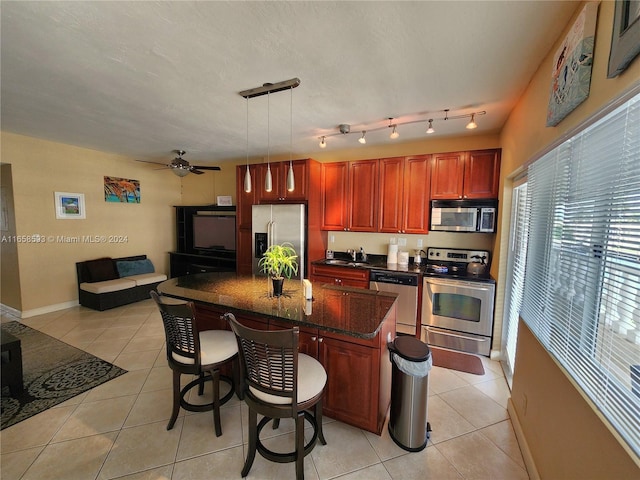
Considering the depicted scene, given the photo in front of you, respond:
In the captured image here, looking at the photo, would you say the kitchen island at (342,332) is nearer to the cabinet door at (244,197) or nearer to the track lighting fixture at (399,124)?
the track lighting fixture at (399,124)

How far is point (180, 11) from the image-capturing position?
1449 millimetres

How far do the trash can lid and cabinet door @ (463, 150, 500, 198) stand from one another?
7.41 feet

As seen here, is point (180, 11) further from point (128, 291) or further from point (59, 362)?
point (128, 291)

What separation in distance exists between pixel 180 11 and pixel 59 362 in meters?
3.54

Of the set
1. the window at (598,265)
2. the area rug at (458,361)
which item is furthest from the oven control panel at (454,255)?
the window at (598,265)

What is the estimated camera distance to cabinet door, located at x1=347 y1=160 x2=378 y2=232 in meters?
3.84

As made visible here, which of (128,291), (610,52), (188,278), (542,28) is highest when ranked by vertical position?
(542,28)

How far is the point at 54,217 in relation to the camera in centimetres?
417

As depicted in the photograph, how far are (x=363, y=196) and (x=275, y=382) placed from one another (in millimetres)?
3009

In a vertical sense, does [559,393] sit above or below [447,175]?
below

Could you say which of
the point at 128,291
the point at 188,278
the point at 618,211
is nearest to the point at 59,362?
the point at 188,278

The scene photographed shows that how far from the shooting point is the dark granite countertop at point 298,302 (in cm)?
166

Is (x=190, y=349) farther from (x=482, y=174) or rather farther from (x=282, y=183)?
(x=482, y=174)

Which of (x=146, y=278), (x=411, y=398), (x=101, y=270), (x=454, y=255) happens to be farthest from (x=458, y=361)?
(x=101, y=270)
